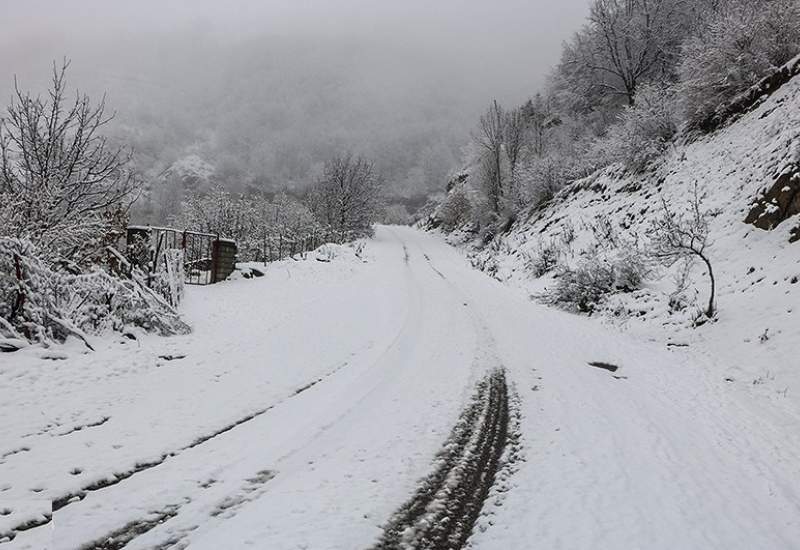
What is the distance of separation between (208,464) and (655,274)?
9.40 metres

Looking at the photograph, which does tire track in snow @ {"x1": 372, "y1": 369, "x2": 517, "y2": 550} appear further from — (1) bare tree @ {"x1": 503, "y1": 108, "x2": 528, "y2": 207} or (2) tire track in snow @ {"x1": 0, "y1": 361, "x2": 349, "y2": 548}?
(1) bare tree @ {"x1": 503, "y1": 108, "x2": 528, "y2": 207}

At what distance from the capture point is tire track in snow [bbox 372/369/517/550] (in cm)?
237

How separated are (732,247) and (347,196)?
32124mm

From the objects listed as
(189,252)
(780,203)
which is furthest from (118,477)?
(189,252)

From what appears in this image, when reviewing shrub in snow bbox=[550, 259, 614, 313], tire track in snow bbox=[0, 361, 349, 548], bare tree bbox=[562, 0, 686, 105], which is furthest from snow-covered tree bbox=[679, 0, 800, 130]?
tire track in snow bbox=[0, 361, 349, 548]

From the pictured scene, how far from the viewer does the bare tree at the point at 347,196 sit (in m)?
37.2

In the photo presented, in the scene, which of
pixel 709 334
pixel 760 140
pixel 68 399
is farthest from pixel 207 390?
pixel 760 140

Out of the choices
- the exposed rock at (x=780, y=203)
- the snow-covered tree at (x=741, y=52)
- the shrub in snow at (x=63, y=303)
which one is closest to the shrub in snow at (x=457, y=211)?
the snow-covered tree at (x=741, y=52)

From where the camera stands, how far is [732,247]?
8.20 metres

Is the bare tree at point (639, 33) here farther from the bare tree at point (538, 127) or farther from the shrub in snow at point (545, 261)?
the shrub in snow at point (545, 261)

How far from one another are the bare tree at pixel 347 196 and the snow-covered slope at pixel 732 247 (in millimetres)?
23785

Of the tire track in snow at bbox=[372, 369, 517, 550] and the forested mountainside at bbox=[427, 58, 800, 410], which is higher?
the forested mountainside at bbox=[427, 58, 800, 410]

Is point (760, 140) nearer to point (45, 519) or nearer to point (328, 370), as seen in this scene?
point (328, 370)

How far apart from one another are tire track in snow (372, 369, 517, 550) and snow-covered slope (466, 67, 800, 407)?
3449 millimetres
